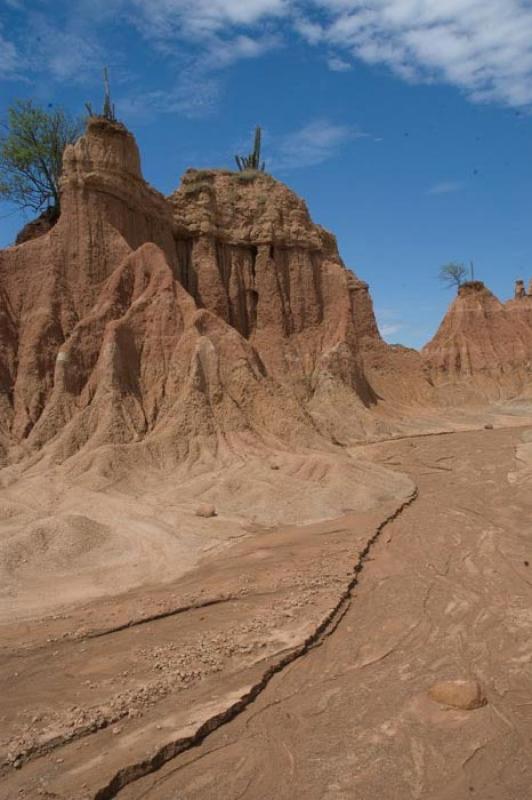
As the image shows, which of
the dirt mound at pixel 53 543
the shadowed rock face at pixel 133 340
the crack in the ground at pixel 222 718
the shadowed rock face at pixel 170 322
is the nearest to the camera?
the crack in the ground at pixel 222 718

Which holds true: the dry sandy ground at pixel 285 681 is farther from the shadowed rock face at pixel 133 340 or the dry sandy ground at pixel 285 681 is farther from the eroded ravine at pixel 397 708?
the shadowed rock face at pixel 133 340

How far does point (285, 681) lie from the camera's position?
5.83 meters

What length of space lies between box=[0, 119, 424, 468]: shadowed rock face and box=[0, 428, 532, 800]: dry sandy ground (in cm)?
829

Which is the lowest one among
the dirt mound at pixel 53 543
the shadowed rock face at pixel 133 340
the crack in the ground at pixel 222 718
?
the crack in the ground at pixel 222 718

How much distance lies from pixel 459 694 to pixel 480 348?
141 ft

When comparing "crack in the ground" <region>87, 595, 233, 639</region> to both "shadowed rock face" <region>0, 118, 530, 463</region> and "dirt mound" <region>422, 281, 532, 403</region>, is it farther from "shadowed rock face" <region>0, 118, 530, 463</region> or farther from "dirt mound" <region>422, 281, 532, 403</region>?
"dirt mound" <region>422, 281, 532, 403</region>

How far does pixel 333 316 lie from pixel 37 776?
26648mm

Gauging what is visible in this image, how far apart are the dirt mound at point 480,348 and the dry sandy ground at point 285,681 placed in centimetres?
3404

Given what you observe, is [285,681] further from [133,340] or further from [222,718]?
[133,340]

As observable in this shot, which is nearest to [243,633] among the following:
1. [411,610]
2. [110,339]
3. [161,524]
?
[411,610]

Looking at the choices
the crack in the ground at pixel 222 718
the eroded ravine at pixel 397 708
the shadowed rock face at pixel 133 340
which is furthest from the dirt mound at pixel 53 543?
the shadowed rock face at pixel 133 340

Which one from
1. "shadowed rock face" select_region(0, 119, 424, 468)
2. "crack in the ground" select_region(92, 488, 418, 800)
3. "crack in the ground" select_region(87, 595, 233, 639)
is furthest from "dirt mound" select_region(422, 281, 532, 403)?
"crack in the ground" select_region(92, 488, 418, 800)

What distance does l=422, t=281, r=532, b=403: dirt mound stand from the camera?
43.3m

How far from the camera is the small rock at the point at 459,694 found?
5324 mm
